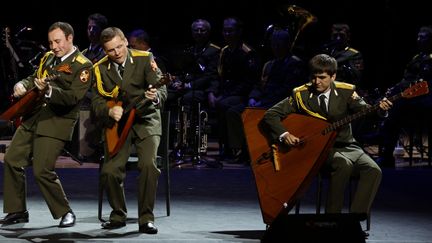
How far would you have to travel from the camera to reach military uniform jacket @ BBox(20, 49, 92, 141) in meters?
7.19

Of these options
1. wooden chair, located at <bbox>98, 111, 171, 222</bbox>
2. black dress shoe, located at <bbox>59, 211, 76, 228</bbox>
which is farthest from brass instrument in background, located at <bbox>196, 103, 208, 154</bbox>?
black dress shoe, located at <bbox>59, 211, 76, 228</bbox>

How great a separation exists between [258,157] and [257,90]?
4.59 meters

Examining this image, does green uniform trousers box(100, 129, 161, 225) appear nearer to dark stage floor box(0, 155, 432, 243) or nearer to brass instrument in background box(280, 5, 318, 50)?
dark stage floor box(0, 155, 432, 243)

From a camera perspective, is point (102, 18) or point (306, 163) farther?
point (102, 18)

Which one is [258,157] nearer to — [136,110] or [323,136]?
[323,136]

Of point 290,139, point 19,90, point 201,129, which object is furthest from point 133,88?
point 201,129

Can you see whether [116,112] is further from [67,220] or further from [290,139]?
[290,139]

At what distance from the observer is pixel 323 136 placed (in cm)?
678

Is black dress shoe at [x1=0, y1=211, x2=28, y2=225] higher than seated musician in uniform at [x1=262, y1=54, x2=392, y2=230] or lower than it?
lower

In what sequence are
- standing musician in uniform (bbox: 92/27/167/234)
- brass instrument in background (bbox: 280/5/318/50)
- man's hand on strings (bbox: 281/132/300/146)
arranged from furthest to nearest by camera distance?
brass instrument in background (bbox: 280/5/318/50) < standing musician in uniform (bbox: 92/27/167/234) < man's hand on strings (bbox: 281/132/300/146)

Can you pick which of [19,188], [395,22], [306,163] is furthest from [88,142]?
[395,22]

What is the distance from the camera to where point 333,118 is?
22.9 feet

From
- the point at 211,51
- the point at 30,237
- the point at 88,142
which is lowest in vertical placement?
the point at 30,237

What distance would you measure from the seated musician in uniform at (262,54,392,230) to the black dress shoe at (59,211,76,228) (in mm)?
1659
